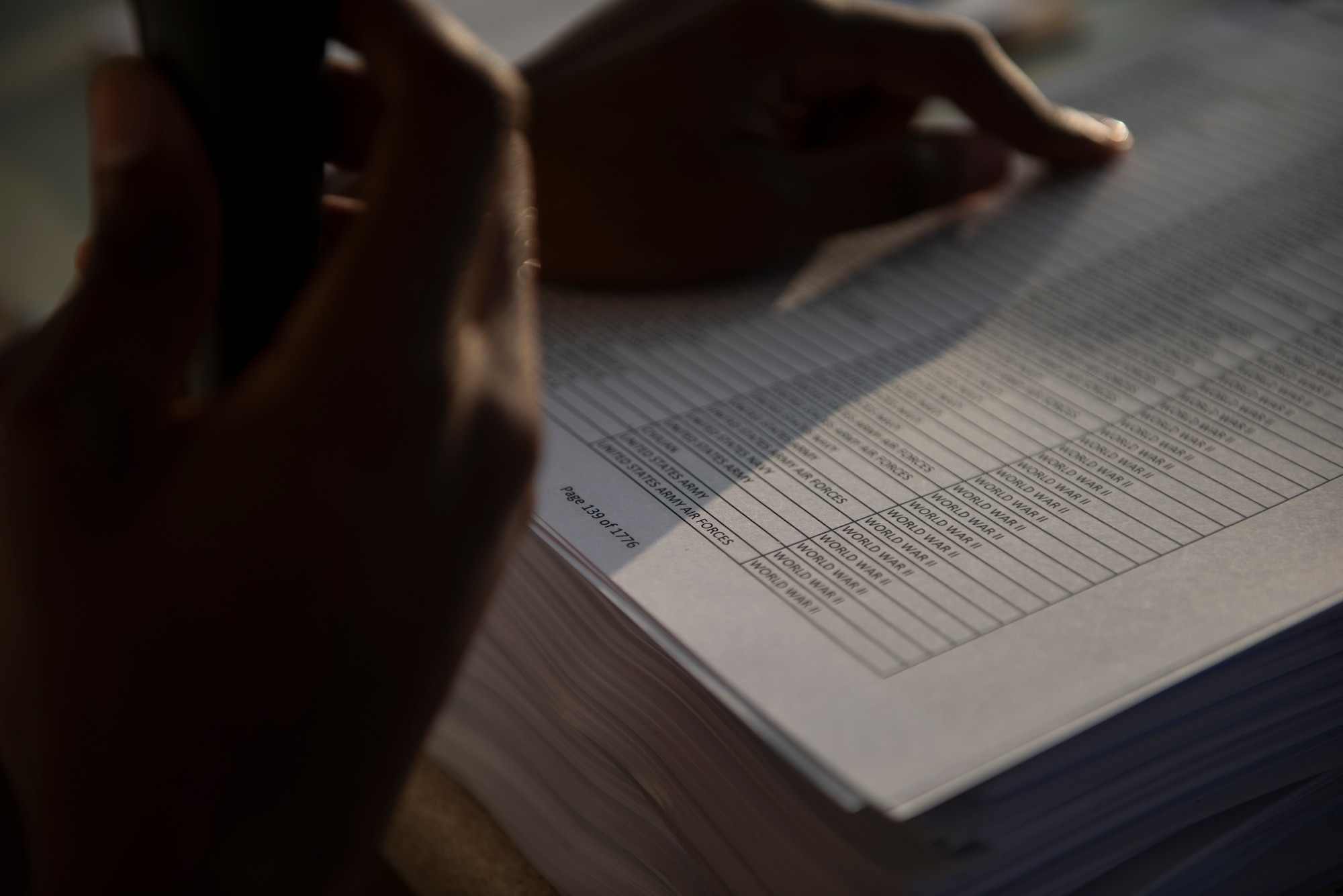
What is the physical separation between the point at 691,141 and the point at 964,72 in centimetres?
17

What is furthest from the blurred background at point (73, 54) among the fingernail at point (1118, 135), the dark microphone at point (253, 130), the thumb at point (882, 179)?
the dark microphone at point (253, 130)

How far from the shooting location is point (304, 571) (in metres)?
0.23

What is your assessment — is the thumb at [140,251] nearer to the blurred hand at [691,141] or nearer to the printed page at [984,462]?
the printed page at [984,462]

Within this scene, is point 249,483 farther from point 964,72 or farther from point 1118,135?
point 1118,135

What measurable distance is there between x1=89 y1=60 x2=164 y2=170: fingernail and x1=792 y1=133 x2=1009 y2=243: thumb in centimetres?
36

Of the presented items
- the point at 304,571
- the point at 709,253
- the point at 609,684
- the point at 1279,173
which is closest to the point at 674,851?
the point at 609,684

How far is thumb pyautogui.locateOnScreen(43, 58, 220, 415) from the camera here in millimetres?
228

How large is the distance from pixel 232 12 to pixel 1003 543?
277 millimetres

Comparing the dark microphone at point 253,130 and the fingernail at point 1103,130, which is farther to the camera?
the fingernail at point 1103,130

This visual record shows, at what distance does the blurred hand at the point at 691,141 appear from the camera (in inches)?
21.0

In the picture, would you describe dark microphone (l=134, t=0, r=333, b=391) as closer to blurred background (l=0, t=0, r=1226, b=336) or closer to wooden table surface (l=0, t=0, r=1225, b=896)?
wooden table surface (l=0, t=0, r=1225, b=896)

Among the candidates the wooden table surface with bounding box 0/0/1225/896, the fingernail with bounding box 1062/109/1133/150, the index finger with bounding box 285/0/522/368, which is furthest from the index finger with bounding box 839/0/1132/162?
the index finger with bounding box 285/0/522/368

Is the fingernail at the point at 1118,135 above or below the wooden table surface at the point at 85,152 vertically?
above

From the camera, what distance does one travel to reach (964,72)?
0.58 meters
